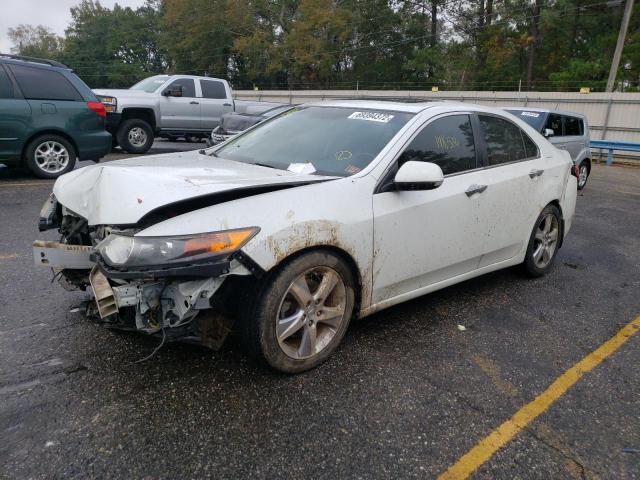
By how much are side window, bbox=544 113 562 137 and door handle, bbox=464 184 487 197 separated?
6592 mm

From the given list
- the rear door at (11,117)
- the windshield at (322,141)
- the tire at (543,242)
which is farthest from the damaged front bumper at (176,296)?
the rear door at (11,117)

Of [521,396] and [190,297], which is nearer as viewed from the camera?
[190,297]

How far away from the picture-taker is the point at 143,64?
7519 centimetres

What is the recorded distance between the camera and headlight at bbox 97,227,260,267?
2375 millimetres

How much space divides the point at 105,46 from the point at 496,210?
277 feet

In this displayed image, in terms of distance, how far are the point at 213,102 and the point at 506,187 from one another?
11.2 m

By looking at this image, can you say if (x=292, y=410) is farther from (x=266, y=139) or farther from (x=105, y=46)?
(x=105, y=46)

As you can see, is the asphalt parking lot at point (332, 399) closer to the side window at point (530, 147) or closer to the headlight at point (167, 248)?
the headlight at point (167, 248)

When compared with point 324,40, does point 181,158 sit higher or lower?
lower

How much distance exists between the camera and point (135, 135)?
39.7 ft

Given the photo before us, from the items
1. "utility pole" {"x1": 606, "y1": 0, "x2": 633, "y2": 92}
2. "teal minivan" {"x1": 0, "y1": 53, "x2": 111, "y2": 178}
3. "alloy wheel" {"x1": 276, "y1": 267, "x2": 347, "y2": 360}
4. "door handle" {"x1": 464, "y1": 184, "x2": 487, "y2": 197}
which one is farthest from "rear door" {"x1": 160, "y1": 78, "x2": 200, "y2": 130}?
"utility pole" {"x1": 606, "y1": 0, "x2": 633, "y2": 92}

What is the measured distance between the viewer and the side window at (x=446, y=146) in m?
3.44

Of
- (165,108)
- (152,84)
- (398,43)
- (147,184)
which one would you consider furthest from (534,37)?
(147,184)

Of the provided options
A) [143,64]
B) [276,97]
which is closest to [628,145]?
[276,97]
